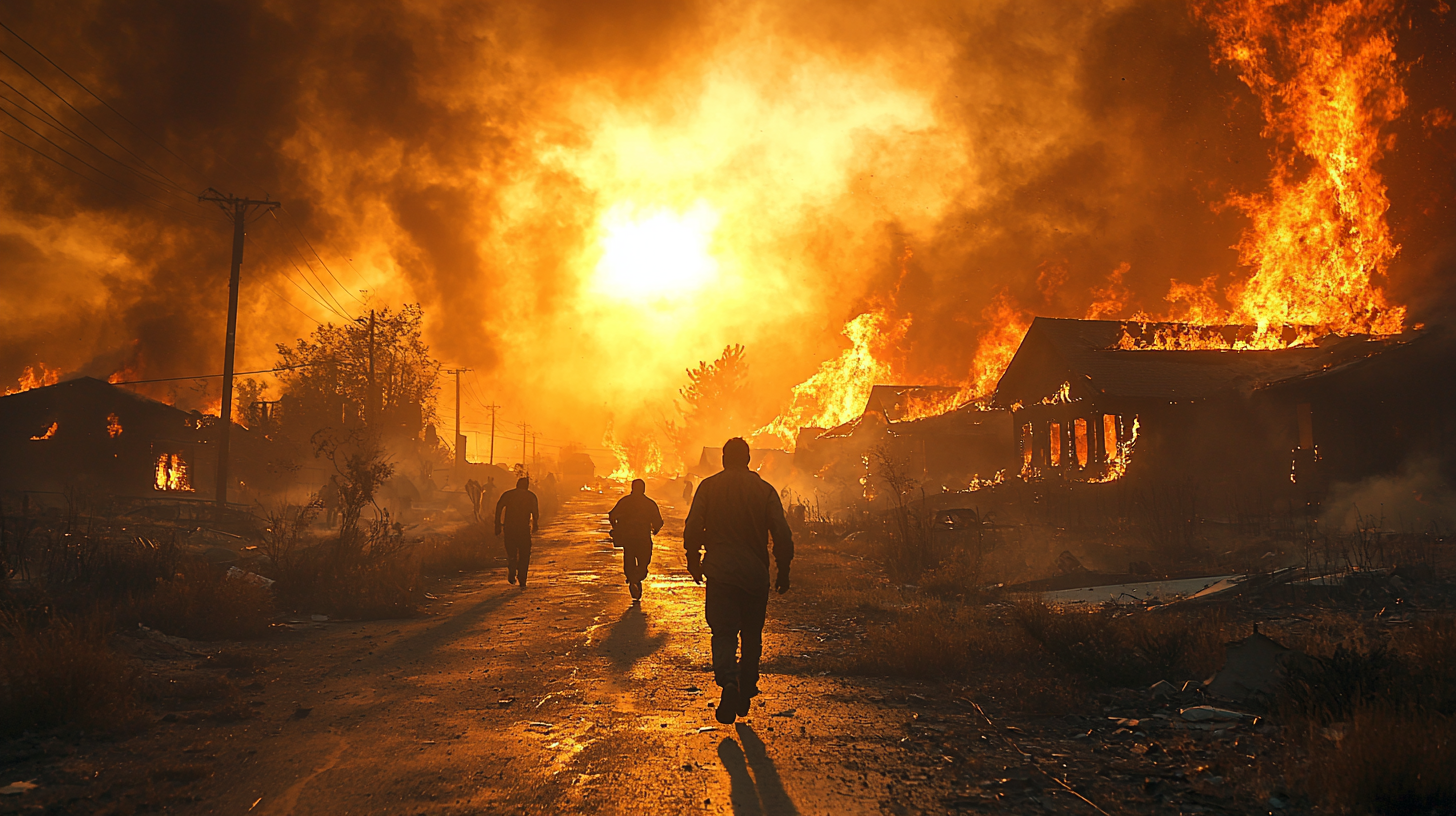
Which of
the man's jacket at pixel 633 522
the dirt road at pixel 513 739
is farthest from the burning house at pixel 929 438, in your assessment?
the dirt road at pixel 513 739

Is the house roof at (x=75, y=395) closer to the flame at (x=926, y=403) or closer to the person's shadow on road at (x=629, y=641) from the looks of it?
the flame at (x=926, y=403)

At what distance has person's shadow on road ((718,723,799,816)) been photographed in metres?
4.26

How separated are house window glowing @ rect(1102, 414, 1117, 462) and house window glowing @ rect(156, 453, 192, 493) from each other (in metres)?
42.3

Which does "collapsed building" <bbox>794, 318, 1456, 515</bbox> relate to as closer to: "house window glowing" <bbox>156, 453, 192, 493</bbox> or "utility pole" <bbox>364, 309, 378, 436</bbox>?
"utility pole" <bbox>364, 309, 378, 436</bbox>

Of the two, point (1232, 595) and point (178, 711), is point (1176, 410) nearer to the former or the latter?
point (1232, 595)

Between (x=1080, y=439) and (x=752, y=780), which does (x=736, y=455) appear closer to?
(x=752, y=780)

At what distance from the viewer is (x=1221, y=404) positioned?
22.6 meters

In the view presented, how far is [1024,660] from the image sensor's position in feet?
25.4

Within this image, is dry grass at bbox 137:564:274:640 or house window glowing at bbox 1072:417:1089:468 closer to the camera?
dry grass at bbox 137:564:274:640

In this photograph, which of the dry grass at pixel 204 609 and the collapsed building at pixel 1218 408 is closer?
the dry grass at pixel 204 609

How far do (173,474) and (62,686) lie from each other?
1811 inches

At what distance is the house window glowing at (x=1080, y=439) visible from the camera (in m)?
27.8

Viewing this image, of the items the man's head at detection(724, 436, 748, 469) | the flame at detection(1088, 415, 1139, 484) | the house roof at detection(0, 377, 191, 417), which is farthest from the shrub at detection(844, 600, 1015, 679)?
the house roof at detection(0, 377, 191, 417)

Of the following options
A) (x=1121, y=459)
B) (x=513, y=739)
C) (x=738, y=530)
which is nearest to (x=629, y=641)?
(x=738, y=530)
